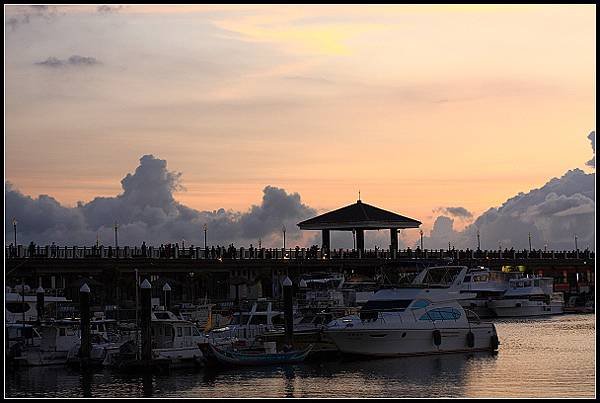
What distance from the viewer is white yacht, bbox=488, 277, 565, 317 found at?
119500 mm

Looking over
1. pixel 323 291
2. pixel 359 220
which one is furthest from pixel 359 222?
pixel 323 291

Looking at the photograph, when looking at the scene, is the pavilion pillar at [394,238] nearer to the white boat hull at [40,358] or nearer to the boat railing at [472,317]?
the boat railing at [472,317]

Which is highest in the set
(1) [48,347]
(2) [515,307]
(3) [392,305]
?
(3) [392,305]

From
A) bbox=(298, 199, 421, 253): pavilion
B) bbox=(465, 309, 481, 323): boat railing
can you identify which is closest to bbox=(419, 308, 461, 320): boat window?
bbox=(465, 309, 481, 323): boat railing

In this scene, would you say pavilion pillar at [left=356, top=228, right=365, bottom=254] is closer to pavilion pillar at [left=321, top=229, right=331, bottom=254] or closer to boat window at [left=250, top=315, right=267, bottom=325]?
pavilion pillar at [left=321, top=229, right=331, bottom=254]

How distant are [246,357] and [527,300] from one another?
6298cm

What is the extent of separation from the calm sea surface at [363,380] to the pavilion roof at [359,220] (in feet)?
231

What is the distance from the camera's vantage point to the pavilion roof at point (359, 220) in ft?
460

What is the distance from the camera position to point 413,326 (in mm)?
66500

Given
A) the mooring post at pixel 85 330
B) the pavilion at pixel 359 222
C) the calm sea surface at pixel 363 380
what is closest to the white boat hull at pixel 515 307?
the pavilion at pixel 359 222

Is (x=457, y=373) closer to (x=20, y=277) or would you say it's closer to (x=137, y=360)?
(x=137, y=360)

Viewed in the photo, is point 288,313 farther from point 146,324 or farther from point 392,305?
point 146,324

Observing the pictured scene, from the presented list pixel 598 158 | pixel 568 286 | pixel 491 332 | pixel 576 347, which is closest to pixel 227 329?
pixel 491 332

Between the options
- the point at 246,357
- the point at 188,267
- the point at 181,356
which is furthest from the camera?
the point at 188,267
